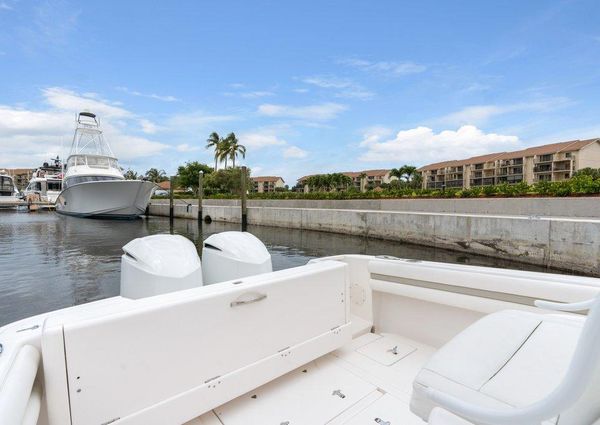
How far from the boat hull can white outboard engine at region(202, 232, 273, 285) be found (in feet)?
67.1

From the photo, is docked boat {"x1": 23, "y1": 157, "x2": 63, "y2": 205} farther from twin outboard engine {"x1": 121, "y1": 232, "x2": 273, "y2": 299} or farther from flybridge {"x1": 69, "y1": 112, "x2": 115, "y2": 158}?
twin outboard engine {"x1": 121, "y1": 232, "x2": 273, "y2": 299}

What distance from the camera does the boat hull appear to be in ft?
68.2

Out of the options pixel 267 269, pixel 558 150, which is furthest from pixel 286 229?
pixel 558 150

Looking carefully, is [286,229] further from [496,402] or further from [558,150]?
[558,150]

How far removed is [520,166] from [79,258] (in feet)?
213

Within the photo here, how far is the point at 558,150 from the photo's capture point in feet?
160

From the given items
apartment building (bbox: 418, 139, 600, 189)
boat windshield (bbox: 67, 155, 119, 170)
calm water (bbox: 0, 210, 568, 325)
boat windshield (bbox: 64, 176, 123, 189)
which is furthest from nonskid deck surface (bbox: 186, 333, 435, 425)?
apartment building (bbox: 418, 139, 600, 189)

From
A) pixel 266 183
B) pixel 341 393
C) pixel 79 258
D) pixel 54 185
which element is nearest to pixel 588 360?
pixel 341 393

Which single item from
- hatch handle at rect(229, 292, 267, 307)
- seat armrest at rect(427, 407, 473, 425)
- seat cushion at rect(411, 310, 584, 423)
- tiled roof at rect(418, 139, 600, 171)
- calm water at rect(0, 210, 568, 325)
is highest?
tiled roof at rect(418, 139, 600, 171)

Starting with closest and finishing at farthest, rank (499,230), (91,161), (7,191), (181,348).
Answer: (181,348) < (499,230) < (91,161) < (7,191)

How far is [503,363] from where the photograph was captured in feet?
4.00

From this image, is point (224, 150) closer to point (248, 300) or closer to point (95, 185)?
point (95, 185)

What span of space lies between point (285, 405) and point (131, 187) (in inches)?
874

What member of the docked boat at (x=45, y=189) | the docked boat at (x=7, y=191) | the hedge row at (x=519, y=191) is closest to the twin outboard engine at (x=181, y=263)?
the hedge row at (x=519, y=191)
